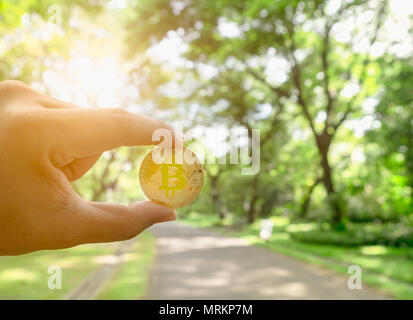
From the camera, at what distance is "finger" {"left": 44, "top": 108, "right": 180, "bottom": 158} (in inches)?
62.9

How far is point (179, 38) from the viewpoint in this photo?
17297 millimetres

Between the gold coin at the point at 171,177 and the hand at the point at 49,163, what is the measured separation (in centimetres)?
47

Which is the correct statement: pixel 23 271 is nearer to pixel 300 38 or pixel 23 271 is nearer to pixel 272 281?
pixel 272 281

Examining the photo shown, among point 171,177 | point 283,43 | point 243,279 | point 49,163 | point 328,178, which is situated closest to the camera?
point 49,163

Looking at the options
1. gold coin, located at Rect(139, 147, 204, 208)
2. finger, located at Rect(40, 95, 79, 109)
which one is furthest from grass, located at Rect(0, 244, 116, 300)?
finger, located at Rect(40, 95, 79, 109)

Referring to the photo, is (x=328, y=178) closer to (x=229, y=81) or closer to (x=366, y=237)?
(x=366, y=237)

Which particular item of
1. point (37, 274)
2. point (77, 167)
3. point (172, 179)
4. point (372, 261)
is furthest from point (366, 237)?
point (77, 167)

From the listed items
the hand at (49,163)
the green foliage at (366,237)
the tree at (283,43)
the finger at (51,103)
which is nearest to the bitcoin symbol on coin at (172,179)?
the hand at (49,163)

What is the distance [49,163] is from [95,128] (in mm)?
253

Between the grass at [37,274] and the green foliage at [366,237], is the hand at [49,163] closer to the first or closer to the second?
the grass at [37,274]

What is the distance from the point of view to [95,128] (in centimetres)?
162

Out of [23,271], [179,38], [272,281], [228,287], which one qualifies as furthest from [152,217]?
[179,38]

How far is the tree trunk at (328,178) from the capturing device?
775 inches

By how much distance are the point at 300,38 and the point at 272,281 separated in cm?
1451
